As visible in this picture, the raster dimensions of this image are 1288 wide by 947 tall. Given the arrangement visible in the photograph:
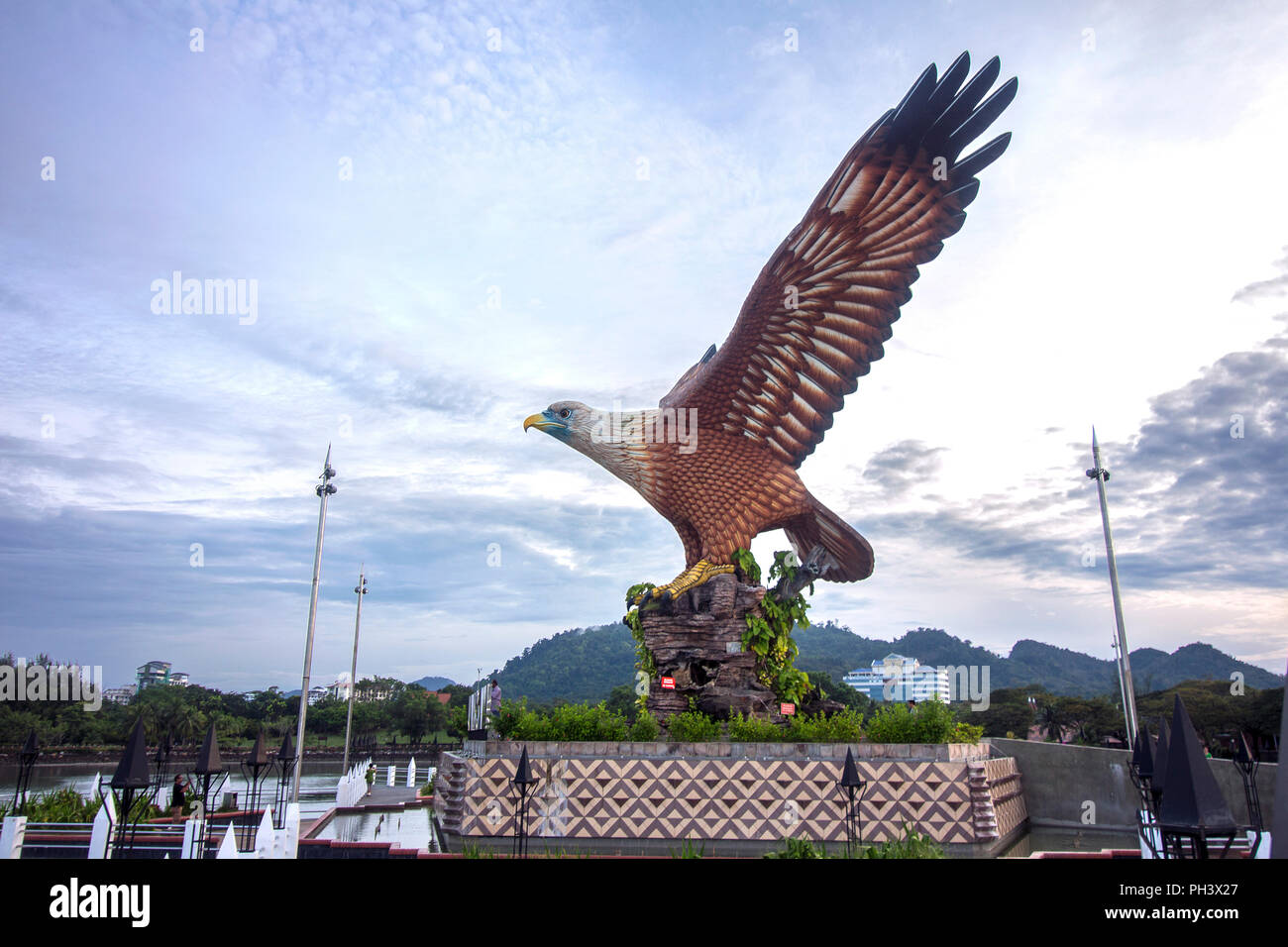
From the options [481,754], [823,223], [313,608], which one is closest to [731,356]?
[823,223]

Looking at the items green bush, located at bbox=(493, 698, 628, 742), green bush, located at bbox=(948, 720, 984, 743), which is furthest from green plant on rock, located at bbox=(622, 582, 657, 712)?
green bush, located at bbox=(948, 720, 984, 743)

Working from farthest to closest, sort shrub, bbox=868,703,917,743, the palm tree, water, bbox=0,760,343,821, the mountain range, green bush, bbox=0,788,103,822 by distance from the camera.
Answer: the mountain range → the palm tree → water, bbox=0,760,343,821 → shrub, bbox=868,703,917,743 → green bush, bbox=0,788,103,822

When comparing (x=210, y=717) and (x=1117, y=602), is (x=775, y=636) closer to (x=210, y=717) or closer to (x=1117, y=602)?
(x=1117, y=602)

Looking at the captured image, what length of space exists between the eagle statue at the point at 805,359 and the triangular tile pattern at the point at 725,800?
14.2 feet

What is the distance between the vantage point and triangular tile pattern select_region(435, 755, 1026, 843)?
12359 mm

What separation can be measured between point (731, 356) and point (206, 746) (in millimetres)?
11978

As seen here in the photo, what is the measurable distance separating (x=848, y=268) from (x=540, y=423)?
7590 mm

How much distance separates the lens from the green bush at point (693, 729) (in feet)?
44.2

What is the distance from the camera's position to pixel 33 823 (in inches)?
432

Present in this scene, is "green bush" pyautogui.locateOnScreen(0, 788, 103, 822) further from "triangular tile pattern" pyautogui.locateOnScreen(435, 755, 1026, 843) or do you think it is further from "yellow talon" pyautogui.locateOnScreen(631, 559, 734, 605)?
"yellow talon" pyautogui.locateOnScreen(631, 559, 734, 605)

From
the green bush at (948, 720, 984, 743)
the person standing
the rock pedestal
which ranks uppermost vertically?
the rock pedestal

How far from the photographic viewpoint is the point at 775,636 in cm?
1625

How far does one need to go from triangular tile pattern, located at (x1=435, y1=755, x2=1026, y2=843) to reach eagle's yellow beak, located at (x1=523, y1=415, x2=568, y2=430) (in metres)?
7.56
